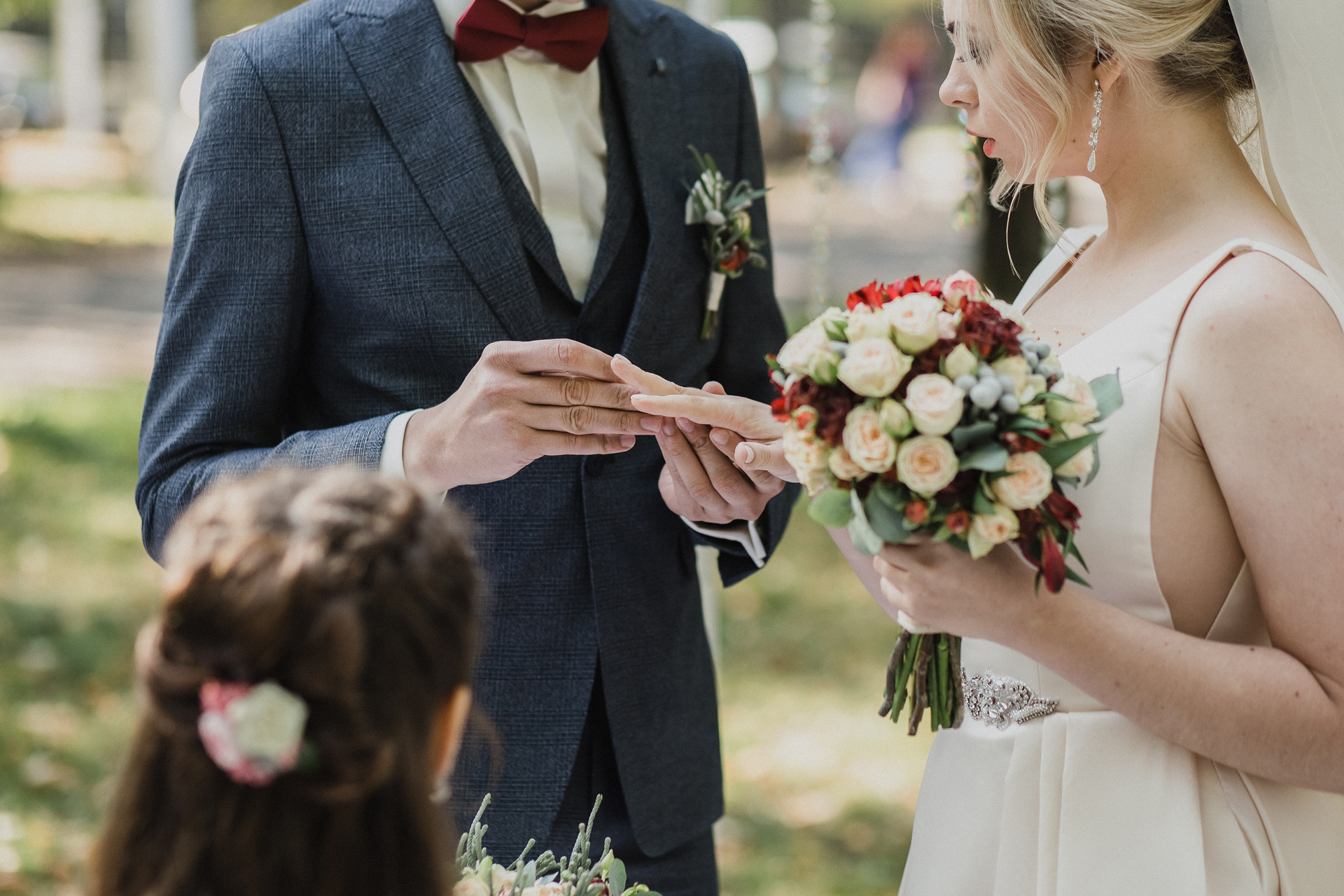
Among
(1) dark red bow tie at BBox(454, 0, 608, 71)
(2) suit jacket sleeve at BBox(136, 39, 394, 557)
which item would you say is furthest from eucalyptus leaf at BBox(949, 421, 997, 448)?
(1) dark red bow tie at BBox(454, 0, 608, 71)

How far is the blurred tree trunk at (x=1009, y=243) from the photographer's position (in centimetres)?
400

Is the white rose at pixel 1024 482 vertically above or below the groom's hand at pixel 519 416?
above

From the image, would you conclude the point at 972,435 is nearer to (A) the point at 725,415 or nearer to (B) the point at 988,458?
(B) the point at 988,458

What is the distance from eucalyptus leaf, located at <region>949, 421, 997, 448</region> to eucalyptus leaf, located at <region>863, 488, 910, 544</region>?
0.11m

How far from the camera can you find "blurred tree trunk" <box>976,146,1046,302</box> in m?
4.00

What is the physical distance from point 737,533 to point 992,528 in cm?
99

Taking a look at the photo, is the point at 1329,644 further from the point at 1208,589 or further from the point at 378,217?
the point at 378,217

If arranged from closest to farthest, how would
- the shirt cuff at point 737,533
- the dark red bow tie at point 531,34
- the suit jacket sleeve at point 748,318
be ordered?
1. the dark red bow tie at point 531,34
2. the shirt cuff at point 737,533
3. the suit jacket sleeve at point 748,318

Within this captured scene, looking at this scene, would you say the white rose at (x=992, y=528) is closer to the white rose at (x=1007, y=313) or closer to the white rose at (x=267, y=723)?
the white rose at (x=1007, y=313)

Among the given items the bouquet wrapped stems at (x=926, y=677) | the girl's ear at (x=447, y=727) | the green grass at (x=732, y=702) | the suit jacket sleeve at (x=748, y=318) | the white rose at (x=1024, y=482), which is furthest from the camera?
the green grass at (x=732, y=702)

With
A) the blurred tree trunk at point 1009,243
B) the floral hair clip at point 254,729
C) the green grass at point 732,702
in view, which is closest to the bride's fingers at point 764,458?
the floral hair clip at point 254,729

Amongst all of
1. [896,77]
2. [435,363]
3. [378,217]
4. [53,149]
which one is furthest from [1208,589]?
[53,149]

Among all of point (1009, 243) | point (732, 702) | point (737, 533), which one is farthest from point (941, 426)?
point (732, 702)

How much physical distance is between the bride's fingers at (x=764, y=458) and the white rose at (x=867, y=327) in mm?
510
